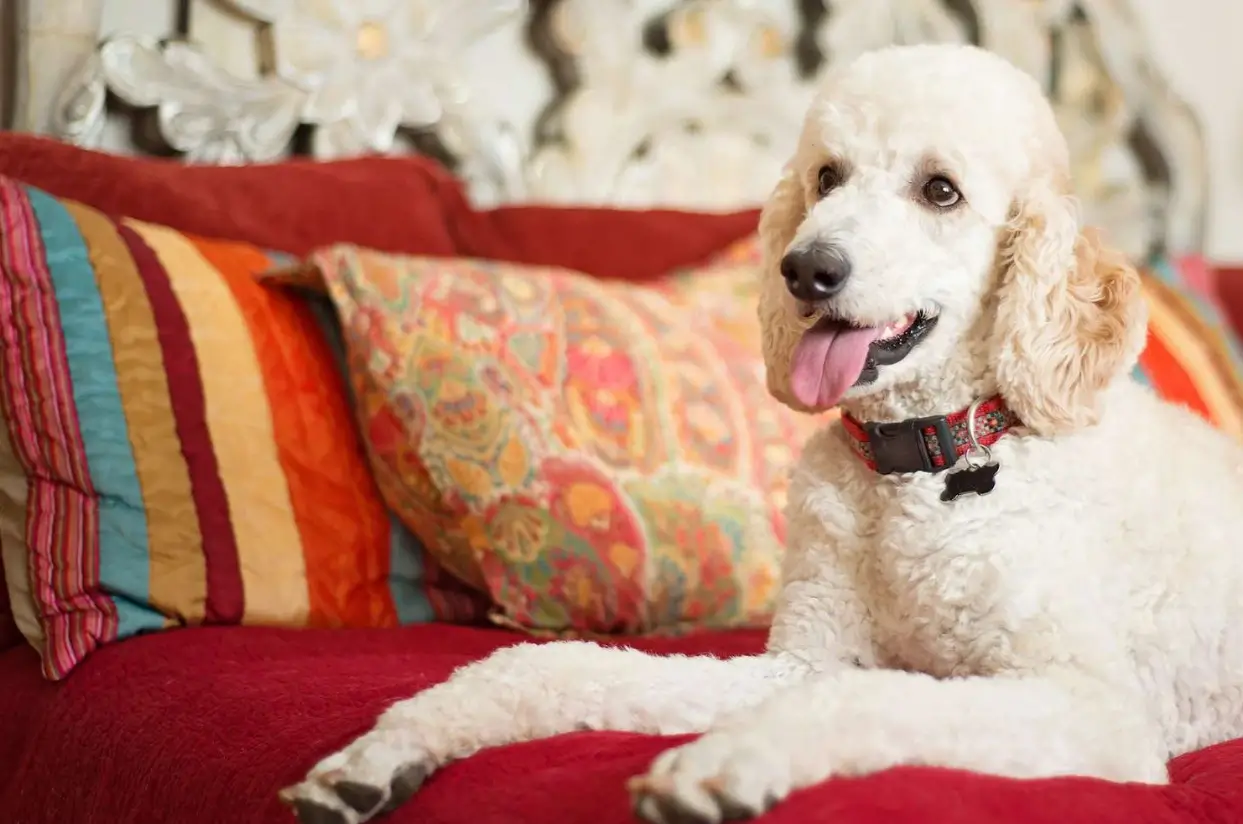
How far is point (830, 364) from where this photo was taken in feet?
4.08

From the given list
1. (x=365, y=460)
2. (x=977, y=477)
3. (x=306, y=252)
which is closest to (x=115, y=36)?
(x=306, y=252)

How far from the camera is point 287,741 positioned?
3.64 ft

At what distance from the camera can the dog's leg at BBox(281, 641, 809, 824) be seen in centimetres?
96

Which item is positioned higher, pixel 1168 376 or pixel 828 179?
pixel 828 179

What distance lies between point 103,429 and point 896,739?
3.20ft

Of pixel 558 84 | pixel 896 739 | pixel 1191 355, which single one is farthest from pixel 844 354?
pixel 558 84

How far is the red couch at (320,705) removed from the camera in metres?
0.88

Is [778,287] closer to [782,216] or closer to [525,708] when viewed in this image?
[782,216]

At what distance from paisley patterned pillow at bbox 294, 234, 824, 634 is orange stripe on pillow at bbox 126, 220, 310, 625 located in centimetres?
12

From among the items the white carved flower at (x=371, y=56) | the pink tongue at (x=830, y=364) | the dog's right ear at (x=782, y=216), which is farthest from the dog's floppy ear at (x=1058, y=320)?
the white carved flower at (x=371, y=56)

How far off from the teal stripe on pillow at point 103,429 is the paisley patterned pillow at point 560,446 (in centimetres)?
28

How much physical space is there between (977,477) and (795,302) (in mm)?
236

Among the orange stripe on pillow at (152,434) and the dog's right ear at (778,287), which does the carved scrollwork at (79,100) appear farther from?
the dog's right ear at (778,287)

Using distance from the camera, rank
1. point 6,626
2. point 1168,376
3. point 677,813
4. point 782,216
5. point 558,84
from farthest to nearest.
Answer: point 558,84, point 1168,376, point 6,626, point 782,216, point 677,813
